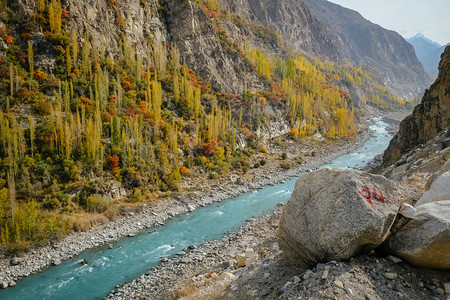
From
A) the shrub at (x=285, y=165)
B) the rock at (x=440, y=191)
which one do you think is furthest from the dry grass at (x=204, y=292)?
the shrub at (x=285, y=165)

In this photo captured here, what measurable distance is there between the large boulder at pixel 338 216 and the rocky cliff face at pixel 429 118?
22.4 meters

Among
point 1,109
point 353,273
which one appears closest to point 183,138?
point 1,109

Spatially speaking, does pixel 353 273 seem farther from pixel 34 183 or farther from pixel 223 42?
pixel 223 42

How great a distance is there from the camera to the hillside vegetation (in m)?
20.7

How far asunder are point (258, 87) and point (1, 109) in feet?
160

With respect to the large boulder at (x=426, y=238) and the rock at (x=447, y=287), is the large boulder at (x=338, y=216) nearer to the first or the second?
the large boulder at (x=426, y=238)

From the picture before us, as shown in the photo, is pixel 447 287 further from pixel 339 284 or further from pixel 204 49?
pixel 204 49

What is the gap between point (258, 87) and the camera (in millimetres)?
61125

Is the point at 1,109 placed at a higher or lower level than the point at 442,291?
higher

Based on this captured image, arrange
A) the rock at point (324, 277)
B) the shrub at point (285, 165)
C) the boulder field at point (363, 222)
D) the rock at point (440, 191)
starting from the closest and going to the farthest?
the rock at point (324, 277), the boulder field at point (363, 222), the rock at point (440, 191), the shrub at point (285, 165)

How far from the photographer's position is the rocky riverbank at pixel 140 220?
15497 millimetres

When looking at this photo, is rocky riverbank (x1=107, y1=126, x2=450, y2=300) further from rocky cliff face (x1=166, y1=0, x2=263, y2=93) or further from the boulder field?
rocky cliff face (x1=166, y1=0, x2=263, y2=93)

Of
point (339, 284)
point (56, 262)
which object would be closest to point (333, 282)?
point (339, 284)

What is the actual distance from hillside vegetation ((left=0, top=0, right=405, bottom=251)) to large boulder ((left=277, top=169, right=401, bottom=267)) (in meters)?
18.1
